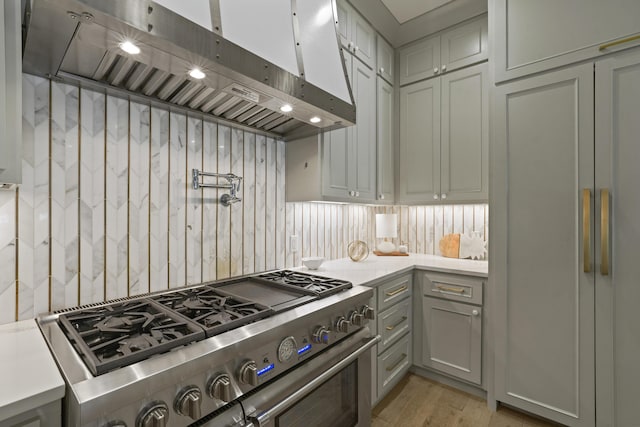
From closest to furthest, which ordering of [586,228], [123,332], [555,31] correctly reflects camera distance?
[123,332]
[586,228]
[555,31]

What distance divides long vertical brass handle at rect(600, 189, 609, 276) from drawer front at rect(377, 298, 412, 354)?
1.13m

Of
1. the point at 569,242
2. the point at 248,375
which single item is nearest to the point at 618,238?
the point at 569,242

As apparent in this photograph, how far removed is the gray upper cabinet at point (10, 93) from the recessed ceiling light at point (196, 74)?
17.8 inches

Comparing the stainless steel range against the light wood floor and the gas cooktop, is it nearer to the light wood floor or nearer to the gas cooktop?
the gas cooktop

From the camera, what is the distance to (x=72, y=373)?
0.75 meters

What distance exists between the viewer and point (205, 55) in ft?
3.37

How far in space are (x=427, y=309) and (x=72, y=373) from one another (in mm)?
2107

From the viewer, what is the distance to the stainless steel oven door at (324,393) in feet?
3.43

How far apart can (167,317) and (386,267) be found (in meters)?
1.49

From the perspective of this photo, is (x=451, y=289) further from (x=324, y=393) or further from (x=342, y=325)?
(x=324, y=393)

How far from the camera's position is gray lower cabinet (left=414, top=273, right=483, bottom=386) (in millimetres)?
2084

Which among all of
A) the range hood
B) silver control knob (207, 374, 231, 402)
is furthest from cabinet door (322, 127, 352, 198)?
silver control knob (207, 374, 231, 402)

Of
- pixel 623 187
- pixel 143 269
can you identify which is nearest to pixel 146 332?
pixel 143 269

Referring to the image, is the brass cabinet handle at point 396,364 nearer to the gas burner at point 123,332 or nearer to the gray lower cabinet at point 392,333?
the gray lower cabinet at point 392,333
